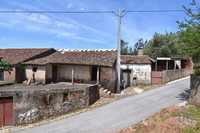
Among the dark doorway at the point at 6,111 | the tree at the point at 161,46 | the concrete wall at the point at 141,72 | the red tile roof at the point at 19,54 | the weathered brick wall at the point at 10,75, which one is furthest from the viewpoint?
the tree at the point at 161,46

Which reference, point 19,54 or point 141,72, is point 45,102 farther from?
point 141,72

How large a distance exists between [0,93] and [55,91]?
427cm

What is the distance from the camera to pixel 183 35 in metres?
20.0

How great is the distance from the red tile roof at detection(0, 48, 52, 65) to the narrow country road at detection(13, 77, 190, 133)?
13796 mm

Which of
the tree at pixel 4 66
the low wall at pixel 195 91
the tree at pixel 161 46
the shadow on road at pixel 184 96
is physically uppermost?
the tree at pixel 161 46

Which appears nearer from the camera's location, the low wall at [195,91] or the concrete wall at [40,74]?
the low wall at [195,91]

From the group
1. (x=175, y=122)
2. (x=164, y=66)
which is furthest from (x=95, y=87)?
(x=164, y=66)

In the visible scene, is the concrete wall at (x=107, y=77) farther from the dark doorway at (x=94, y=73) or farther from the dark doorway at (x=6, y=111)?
the dark doorway at (x=6, y=111)

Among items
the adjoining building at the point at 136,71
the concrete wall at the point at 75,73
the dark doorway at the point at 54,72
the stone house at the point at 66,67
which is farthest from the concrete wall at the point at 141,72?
the dark doorway at the point at 54,72

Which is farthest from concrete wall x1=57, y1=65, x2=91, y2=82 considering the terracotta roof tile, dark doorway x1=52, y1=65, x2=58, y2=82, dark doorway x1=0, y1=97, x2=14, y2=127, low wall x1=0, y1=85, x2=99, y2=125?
dark doorway x1=0, y1=97, x2=14, y2=127

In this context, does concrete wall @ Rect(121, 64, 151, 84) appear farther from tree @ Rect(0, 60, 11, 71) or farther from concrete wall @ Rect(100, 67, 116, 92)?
tree @ Rect(0, 60, 11, 71)

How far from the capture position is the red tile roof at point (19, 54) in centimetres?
3128

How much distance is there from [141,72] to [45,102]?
17.0 meters

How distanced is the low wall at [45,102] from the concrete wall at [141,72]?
1191 cm
